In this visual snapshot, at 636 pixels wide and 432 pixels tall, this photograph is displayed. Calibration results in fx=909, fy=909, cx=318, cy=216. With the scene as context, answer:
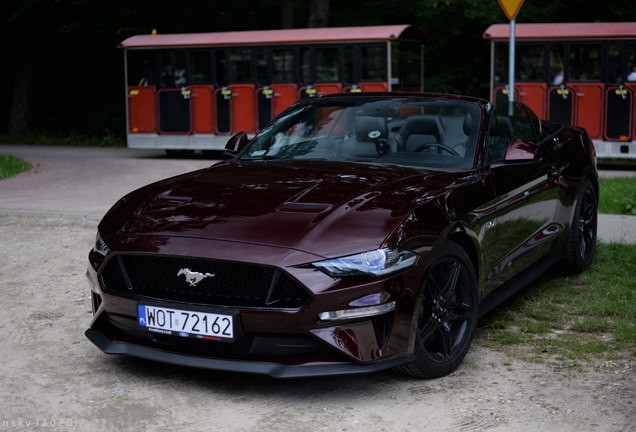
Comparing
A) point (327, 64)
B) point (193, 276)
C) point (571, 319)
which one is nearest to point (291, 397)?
point (193, 276)

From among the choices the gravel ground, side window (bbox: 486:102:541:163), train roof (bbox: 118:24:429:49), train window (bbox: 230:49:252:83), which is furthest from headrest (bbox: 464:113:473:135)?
train window (bbox: 230:49:252:83)

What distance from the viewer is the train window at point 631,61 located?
16125mm

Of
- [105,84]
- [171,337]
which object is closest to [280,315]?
[171,337]

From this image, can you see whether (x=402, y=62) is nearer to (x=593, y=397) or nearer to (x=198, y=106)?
(x=198, y=106)

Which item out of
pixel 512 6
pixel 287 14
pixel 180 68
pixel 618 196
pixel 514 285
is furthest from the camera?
pixel 287 14

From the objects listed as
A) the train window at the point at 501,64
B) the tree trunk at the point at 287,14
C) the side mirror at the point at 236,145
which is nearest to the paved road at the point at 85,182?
the train window at the point at 501,64

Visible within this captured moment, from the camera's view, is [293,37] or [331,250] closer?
[331,250]

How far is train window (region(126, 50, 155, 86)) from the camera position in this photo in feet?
65.8

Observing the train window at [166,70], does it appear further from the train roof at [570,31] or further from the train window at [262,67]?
the train roof at [570,31]

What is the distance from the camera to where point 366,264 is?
4.14 metres

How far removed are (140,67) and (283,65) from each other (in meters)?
3.58

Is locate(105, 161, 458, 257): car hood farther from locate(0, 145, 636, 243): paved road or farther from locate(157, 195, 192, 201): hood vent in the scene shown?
locate(0, 145, 636, 243): paved road

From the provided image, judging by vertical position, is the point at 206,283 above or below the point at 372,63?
below

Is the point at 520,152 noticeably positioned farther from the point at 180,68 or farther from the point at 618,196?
the point at 180,68
